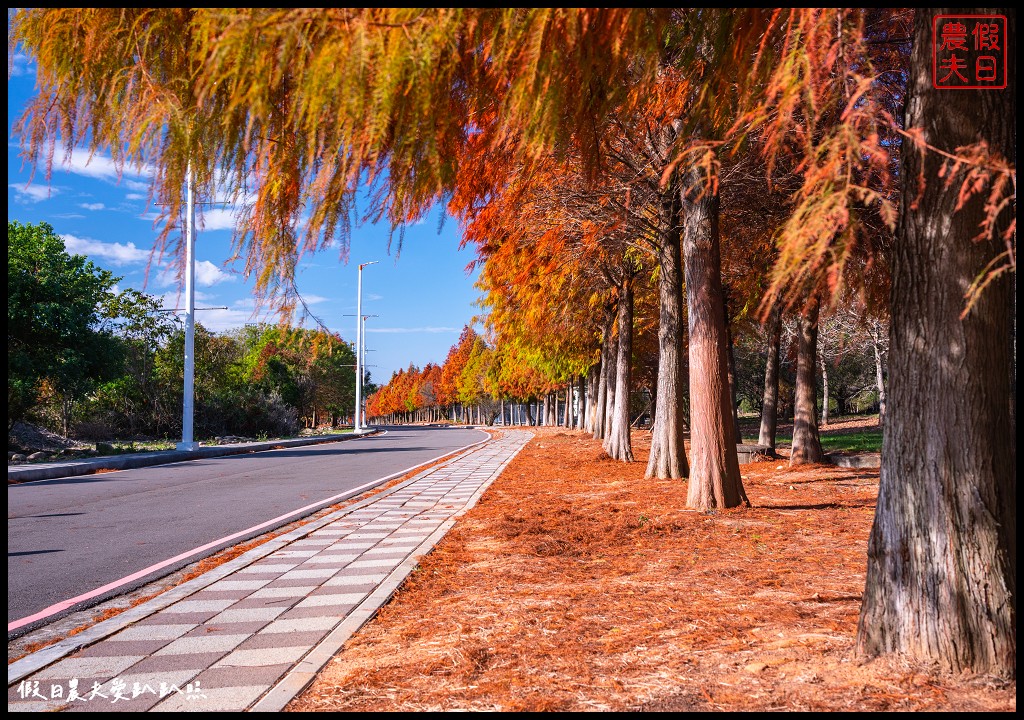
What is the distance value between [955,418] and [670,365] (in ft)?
31.2

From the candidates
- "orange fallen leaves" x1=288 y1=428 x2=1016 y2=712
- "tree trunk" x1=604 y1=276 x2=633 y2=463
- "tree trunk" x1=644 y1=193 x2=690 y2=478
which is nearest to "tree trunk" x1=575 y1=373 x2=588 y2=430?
"tree trunk" x1=604 y1=276 x2=633 y2=463

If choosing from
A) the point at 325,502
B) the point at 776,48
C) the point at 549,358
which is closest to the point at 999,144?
the point at 776,48

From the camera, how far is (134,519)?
1025 centimetres

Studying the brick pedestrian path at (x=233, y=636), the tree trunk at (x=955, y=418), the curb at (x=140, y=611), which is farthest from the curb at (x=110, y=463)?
the tree trunk at (x=955, y=418)

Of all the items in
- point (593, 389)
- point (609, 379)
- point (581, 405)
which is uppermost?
point (609, 379)

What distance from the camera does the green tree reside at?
75.7 ft

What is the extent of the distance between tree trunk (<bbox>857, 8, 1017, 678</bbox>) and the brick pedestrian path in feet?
10.7

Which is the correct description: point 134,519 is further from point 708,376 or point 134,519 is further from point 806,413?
point 806,413

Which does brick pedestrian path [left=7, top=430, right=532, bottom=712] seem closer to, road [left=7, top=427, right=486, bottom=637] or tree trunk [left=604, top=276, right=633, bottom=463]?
road [left=7, top=427, right=486, bottom=637]

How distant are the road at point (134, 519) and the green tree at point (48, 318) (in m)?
7.78

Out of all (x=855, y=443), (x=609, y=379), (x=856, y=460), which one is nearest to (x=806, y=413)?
(x=856, y=460)

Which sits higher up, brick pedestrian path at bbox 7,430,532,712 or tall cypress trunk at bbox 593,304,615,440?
tall cypress trunk at bbox 593,304,615,440

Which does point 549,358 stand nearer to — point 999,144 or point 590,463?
point 590,463

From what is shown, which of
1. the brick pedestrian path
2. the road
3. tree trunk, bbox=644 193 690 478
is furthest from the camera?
tree trunk, bbox=644 193 690 478
